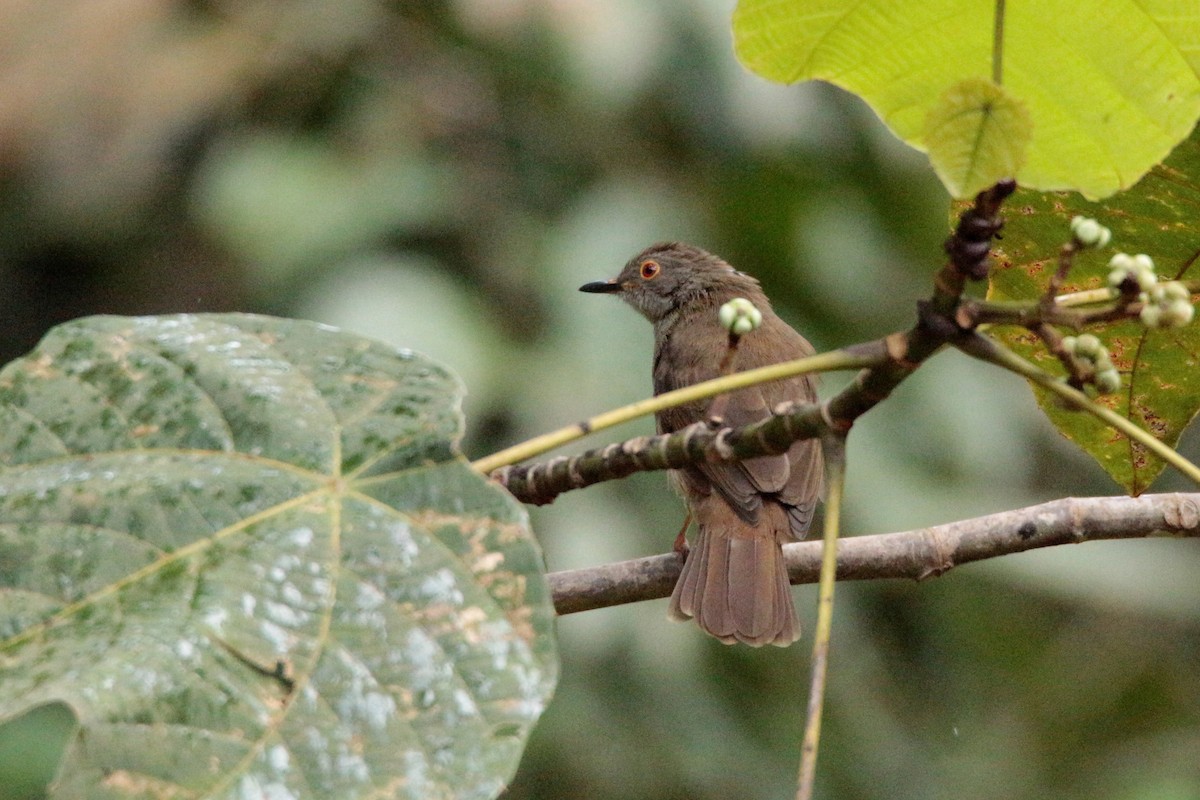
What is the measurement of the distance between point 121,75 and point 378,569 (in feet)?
19.7

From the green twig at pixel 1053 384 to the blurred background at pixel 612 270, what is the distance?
388 centimetres

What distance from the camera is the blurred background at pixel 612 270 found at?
605cm

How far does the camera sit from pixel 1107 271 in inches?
104

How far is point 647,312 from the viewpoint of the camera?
6.55 metres

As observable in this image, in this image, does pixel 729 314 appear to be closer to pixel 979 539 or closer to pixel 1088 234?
pixel 1088 234

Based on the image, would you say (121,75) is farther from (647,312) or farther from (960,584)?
(960,584)

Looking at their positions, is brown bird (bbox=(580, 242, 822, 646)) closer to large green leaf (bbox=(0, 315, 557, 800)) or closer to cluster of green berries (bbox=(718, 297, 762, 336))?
cluster of green berries (bbox=(718, 297, 762, 336))

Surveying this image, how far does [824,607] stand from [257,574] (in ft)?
2.24

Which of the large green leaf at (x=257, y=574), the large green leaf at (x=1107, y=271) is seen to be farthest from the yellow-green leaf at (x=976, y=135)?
the large green leaf at (x=1107, y=271)

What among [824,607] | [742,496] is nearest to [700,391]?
[824,607]

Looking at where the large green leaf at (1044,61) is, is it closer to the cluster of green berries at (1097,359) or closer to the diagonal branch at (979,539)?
the cluster of green berries at (1097,359)

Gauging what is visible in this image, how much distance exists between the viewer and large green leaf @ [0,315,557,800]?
1584 mm

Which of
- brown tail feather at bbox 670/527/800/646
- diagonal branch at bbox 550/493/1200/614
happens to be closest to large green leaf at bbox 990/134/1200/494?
diagonal branch at bbox 550/493/1200/614

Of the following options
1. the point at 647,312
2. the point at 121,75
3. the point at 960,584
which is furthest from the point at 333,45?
the point at 960,584
